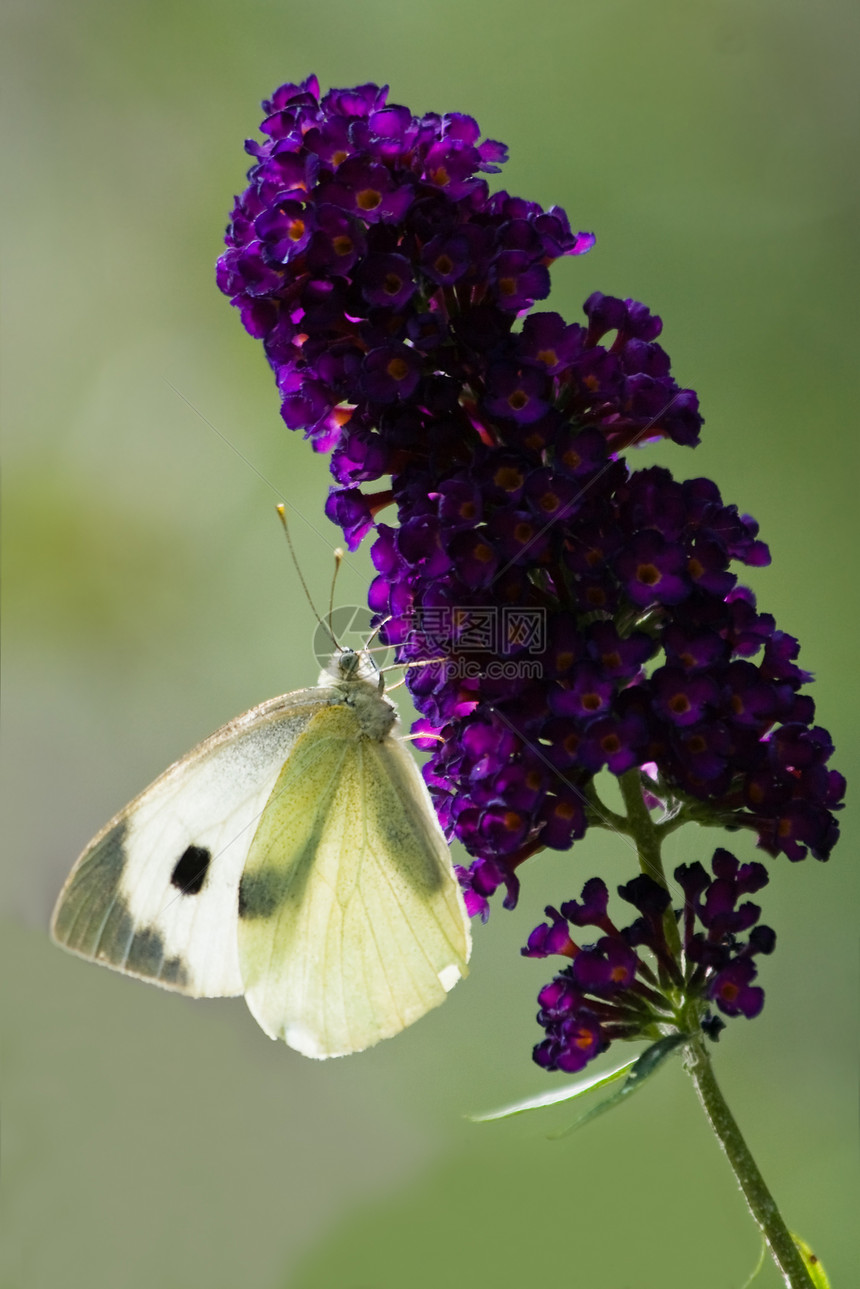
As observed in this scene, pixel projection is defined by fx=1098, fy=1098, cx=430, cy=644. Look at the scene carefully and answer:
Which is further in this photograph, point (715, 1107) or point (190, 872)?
point (190, 872)

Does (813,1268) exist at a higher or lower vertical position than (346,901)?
lower

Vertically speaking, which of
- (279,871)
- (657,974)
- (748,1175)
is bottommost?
(748,1175)

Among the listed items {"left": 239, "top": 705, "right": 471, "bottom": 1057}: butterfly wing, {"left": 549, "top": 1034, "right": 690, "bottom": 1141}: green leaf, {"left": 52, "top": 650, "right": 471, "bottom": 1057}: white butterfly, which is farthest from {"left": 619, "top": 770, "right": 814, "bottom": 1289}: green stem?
{"left": 52, "top": 650, "right": 471, "bottom": 1057}: white butterfly

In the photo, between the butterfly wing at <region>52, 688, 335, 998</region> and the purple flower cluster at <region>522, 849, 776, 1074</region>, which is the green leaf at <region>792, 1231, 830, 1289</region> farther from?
the butterfly wing at <region>52, 688, 335, 998</region>

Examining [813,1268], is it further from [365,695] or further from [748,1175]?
[365,695]

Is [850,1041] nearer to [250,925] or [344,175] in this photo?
[250,925]

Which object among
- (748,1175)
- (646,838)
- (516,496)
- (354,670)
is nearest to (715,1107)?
(748,1175)

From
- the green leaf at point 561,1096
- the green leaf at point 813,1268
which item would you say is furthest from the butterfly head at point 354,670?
the green leaf at point 813,1268

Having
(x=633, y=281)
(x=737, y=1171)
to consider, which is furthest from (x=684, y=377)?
(x=737, y=1171)
